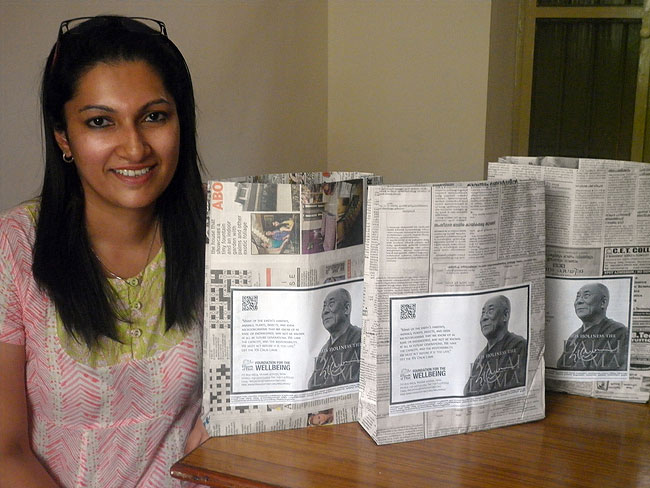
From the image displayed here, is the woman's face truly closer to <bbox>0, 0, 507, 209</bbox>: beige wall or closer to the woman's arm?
the woman's arm

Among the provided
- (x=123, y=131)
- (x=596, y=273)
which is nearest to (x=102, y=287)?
(x=123, y=131)

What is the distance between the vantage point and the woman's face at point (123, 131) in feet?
3.30

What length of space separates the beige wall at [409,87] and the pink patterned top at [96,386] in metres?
1.68

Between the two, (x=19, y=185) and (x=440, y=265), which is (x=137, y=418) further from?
(x=19, y=185)

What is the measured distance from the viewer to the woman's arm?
98 centimetres

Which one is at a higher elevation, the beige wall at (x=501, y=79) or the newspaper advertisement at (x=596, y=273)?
the beige wall at (x=501, y=79)

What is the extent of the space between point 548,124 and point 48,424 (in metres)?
2.55

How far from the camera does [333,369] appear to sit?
84 cm

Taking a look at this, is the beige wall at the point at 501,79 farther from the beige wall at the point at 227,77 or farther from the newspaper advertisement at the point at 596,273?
the newspaper advertisement at the point at 596,273

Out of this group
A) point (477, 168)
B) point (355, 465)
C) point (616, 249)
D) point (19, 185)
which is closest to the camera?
point (355, 465)

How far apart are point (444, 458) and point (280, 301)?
263 mm

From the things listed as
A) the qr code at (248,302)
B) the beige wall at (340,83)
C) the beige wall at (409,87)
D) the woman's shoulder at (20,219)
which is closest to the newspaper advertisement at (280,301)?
the qr code at (248,302)

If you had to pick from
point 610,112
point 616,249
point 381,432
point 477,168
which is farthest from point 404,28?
point 381,432

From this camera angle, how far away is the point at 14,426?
0.99m
